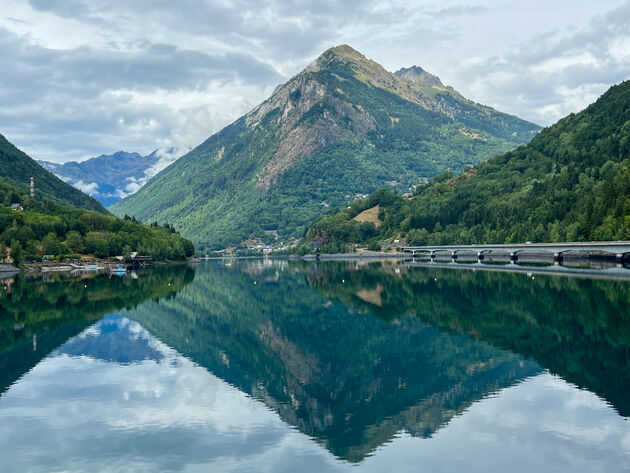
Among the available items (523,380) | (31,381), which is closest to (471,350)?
(523,380)

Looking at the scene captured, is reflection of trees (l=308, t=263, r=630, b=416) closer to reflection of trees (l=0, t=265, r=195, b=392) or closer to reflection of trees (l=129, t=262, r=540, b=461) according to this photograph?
reflection of trees (l=129, t=262, r=540, b=461)

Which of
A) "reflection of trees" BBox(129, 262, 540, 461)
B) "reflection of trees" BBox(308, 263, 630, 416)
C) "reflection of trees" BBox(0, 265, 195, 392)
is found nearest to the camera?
"reflection of trees" BBox(129, 262, 540, 461)

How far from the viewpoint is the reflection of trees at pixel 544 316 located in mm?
39172

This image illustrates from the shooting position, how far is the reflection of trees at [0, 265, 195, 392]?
1974 inches

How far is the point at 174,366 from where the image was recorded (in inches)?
1853

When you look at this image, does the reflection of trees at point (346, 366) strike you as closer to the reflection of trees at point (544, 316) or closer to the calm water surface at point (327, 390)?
the calm water surface at point (327, 390)

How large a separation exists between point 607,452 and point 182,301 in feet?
260

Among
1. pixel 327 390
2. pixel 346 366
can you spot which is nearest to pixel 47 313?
pixel 346 366

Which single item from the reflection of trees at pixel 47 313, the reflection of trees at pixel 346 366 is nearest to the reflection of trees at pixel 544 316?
the reflection of trees at pixel 346 366

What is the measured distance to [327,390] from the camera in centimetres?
3662

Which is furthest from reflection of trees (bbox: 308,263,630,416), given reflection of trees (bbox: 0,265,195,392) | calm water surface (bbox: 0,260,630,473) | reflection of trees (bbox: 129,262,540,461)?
reflection of trees (bbox: 0,265,195,392)

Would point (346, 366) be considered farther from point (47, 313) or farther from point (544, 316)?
point (47, 313)

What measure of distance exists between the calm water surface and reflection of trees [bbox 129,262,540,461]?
0.57 ft

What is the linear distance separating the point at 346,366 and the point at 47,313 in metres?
51.0
